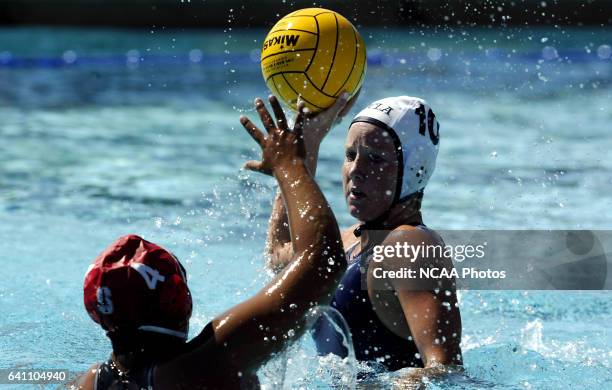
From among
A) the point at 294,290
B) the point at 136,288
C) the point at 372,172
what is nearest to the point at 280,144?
the point at 294,290

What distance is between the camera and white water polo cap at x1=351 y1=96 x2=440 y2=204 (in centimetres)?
323

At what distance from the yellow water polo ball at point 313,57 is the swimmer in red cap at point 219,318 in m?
1.39

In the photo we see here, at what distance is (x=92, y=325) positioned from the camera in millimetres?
4633

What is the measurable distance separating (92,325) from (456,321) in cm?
227

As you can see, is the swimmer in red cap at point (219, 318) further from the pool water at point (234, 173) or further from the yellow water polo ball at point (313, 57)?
the yellow water polo ball at point (313, 57)

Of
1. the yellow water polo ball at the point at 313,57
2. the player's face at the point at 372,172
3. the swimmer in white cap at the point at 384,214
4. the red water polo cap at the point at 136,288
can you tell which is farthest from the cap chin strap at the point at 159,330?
the yellow water polo ball at the point at 313,57

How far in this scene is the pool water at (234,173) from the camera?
4496mm

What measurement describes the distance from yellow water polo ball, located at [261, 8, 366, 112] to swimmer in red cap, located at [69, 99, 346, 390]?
1.39 meters

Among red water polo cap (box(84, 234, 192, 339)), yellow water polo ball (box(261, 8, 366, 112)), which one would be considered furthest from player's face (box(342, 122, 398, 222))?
red water polo cap (box(84, 234, 192, 339))

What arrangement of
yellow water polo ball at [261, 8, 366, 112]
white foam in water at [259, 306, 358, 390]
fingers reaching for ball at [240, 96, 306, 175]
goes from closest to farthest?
1. fingers reaching for ball at [240, 96, 306, 175]
2. white foam in water at [259, 306, 358, 390]
3. yellow water polo ball at [261, 8, 366, 112]

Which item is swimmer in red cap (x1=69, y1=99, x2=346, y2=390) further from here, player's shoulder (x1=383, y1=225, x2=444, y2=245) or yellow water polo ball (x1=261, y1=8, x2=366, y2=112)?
yellow water polo ball (x1=261, y1=8, x2=366, y2=112)

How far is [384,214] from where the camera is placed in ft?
10.7

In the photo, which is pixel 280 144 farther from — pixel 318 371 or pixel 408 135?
pixel 318 371

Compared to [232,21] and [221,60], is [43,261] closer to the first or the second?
[221,60]
